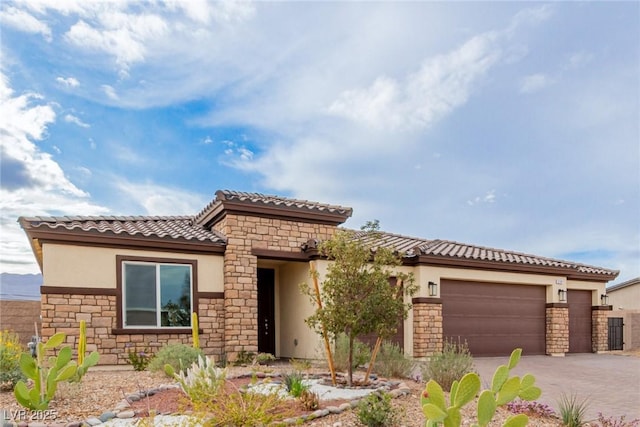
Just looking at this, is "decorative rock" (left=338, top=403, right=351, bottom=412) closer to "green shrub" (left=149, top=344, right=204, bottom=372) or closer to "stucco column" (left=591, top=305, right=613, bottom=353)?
"green shrub" (left=149, top=344, right=204, bottom=372)

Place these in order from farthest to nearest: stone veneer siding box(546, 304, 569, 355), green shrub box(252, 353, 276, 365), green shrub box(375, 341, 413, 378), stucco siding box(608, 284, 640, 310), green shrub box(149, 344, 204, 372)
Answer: stucco siding box(608, 284, 640, 310) < stone veneer siding box(546, 304, 569, 355) < green shrub box(252, 353, 276, 365) < green shrub box(375, 341, 413, 378) < green shrub box(149, 344, 204, 372)

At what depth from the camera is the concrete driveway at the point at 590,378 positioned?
915cm

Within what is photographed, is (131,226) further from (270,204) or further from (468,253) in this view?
(468,253)

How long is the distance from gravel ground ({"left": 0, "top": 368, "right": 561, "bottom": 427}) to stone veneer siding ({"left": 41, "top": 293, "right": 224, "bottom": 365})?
1983 millimetres

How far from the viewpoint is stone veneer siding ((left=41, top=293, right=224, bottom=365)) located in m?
11.7

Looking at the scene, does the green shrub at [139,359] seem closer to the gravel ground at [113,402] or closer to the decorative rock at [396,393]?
the gravel ground at [113,402]

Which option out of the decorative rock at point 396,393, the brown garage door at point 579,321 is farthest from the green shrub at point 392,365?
the brown garage door at point 579,321

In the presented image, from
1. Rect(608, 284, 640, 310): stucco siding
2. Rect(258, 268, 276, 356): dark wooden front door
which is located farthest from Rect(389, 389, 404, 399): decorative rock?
Rect(608, 284, 640, 310): stucco siding

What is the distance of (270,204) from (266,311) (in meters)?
3.82

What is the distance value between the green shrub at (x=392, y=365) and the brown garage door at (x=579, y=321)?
11807mm

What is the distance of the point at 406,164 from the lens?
630 inches

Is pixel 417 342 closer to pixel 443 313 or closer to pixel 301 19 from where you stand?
pixel 443 313

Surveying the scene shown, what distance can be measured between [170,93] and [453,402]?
10.3m

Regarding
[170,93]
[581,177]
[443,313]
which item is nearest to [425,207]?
[443,313]
